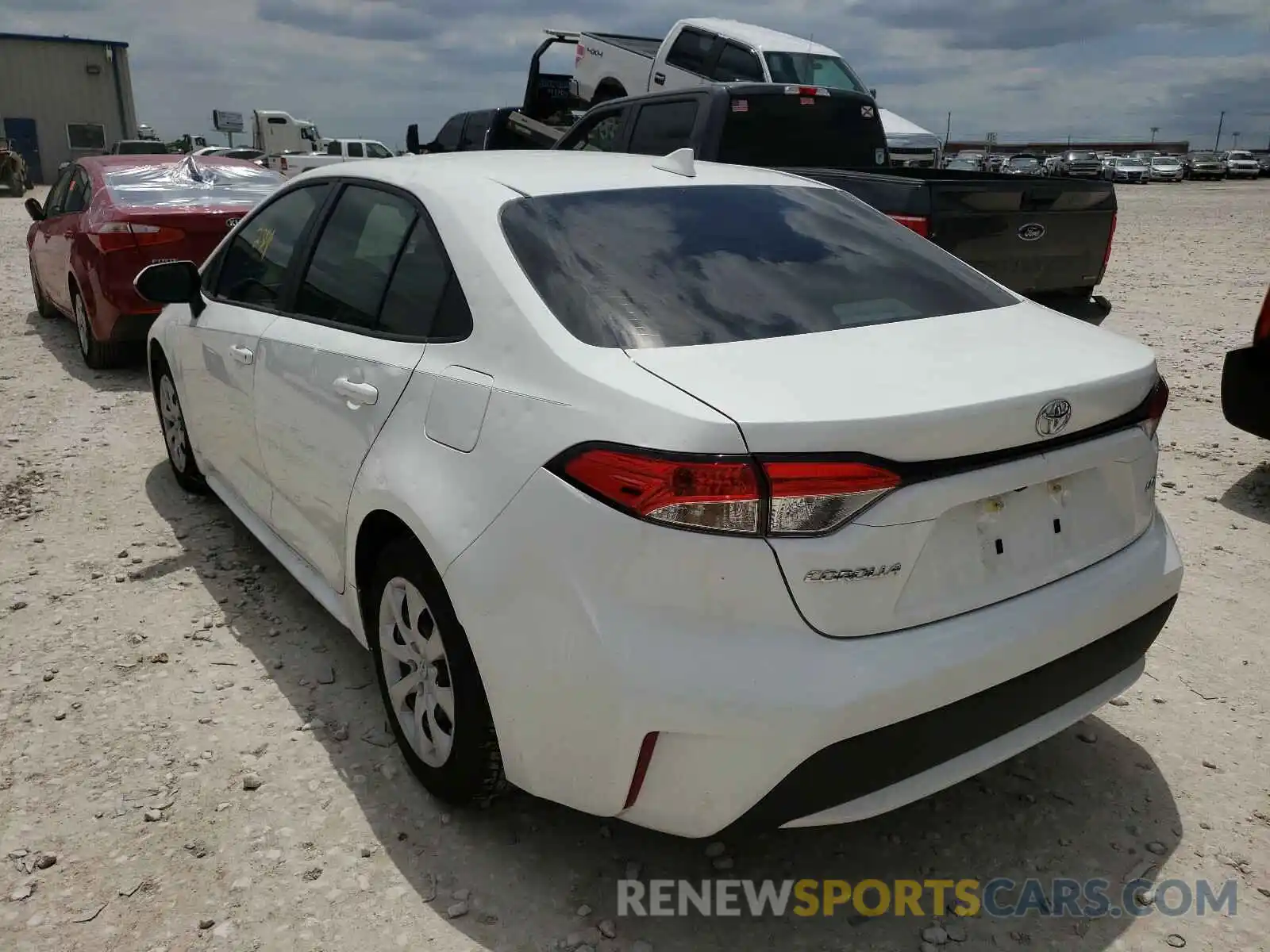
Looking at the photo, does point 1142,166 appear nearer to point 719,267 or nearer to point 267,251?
point 267,251

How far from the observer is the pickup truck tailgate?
5.35 m

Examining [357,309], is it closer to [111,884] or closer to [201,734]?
[201,734]

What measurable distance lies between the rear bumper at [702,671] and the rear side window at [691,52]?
11.4 metres

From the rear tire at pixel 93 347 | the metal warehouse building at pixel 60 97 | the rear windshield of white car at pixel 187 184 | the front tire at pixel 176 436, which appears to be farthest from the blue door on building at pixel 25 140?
the front tire at pixel 176 436

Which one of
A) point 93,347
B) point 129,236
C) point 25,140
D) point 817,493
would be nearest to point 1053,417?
point 817,493

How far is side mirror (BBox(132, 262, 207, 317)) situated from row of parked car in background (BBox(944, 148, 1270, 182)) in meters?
41.3

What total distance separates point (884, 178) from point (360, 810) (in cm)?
A: 428

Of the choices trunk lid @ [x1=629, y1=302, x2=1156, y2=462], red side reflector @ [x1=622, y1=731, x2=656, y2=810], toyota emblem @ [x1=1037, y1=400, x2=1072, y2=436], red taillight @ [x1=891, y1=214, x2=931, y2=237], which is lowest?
red side reflector @ [x1=622, y1=731, x2=656, y2=810]

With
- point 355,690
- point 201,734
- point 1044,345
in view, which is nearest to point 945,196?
point 1044,345

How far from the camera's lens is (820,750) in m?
1.93

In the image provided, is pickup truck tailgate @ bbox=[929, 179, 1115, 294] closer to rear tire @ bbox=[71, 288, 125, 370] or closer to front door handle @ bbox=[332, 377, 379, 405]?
front door handle @ bbox=[332, 377, 379, 405]

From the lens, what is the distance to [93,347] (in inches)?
297

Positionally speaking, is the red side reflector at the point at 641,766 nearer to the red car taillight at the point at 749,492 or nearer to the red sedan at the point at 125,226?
the red car taillight at the point at 749,492

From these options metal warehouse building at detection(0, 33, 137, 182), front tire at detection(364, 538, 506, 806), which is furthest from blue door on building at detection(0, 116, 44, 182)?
front tire at detection(364, 538, 506, 806)
